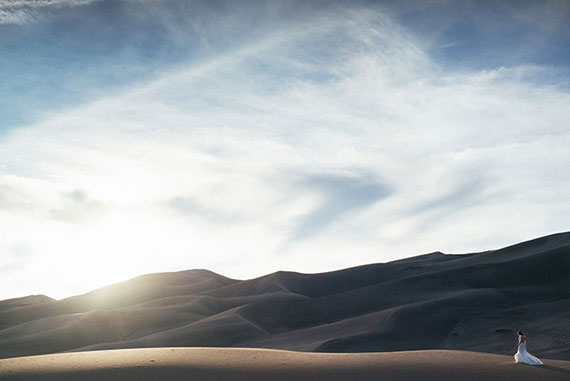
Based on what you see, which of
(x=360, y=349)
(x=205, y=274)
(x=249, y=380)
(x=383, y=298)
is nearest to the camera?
(x=249, y=380)

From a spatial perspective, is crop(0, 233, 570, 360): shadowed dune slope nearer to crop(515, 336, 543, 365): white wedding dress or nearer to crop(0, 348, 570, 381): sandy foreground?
crop(515, 336, 543, 365): white wedding dress

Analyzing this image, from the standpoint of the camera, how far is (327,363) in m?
10.9

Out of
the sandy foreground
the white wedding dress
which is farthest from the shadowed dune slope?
the sandy foreground

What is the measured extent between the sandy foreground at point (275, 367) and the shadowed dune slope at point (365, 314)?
25.8 ft

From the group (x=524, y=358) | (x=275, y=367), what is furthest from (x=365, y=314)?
(x=275, y=367)

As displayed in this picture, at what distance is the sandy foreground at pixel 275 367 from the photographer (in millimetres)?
9875

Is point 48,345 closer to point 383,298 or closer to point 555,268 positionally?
point 383,298

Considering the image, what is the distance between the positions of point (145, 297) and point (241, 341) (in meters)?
23.7

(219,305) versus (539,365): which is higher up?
(219,305)

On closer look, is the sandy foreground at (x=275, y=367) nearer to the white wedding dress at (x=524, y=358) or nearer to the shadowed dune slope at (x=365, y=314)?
the white wedding dress at (x=524, y=358)

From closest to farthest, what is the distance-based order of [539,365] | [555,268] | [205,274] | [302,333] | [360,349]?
[539,365] → [360,349] → [302,333] → [555,268] → [205,274]

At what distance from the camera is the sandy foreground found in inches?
389

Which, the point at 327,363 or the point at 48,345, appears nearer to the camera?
the point at 327,363

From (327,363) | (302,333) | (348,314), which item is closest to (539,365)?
(327,363)
